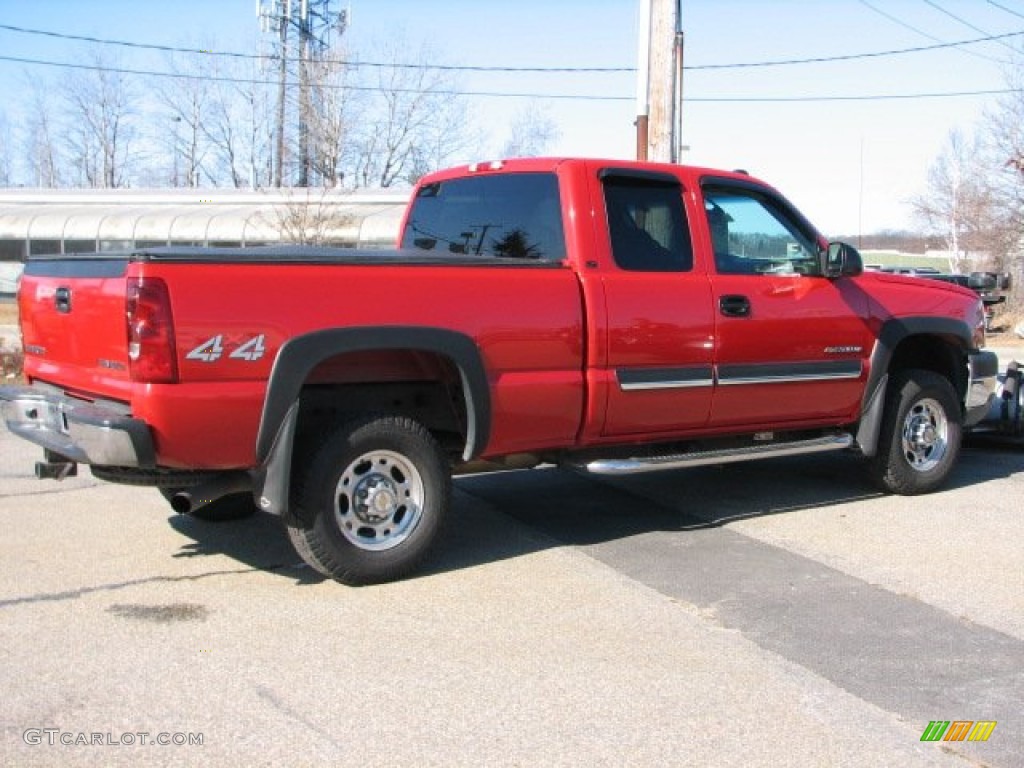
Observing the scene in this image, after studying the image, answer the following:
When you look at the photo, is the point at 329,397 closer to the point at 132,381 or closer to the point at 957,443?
the point at 132,381

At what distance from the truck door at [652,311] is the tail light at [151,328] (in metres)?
2.24

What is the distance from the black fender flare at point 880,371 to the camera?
6.81 m

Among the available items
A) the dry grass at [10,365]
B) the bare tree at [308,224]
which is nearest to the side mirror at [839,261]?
the dry grass at [10,365]

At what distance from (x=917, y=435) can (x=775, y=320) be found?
1691 millimetres

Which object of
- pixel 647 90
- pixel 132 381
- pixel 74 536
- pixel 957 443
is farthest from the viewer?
pixel 647 90

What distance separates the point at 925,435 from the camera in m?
7.26

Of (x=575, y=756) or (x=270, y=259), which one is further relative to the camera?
(x=270, y=259)

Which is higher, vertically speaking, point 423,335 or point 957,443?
point 423,335

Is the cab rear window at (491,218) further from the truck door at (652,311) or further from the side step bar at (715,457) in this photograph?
the side step bar at (715,457)

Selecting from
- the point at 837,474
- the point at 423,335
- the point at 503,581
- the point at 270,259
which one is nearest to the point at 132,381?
the point at 270,259

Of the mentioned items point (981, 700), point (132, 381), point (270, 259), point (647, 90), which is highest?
point (647, 90)

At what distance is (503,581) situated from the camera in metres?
5.23

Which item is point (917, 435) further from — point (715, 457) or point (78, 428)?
point (78, 428)

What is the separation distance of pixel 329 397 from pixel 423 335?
0.59 metres
